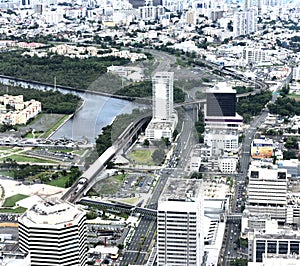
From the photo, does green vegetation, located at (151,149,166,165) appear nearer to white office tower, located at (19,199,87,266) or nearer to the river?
the river

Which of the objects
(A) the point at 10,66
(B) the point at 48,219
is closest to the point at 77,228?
(B) the point at 48,219

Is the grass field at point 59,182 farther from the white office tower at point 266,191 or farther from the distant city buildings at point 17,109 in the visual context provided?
the distant city buildings at point 17,109

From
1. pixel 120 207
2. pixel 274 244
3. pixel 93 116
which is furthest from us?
pixel 93 116

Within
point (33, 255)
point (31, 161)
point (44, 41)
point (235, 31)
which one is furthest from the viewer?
point (235, 31)

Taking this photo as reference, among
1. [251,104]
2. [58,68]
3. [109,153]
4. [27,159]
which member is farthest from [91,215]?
[58,68]

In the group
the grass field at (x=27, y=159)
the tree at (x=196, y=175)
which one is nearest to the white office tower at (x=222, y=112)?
the tree at (x=196, y=175)

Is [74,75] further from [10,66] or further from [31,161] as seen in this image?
[31,161]

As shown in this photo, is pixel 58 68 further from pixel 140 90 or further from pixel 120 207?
pixel 120 207
